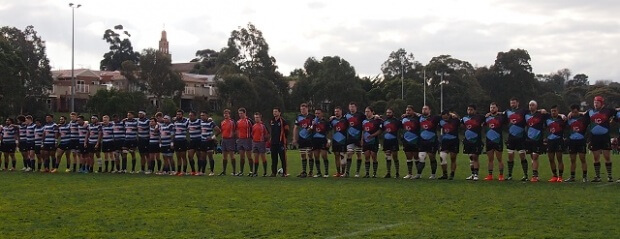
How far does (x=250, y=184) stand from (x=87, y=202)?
464cm

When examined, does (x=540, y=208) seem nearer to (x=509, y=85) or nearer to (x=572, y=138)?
(x=572, y=138)

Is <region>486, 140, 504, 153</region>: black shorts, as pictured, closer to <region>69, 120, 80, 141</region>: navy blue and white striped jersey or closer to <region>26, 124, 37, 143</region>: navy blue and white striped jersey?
<region>69, 120, 80, 141</region>: navy blue and white striped jersey

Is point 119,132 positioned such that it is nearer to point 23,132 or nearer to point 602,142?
point 23,132

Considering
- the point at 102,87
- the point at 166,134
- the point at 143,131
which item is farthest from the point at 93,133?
the point at 102,87

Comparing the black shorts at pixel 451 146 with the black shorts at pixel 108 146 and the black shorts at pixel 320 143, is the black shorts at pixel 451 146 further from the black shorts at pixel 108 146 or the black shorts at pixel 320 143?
the black shorts at pixel 108 146

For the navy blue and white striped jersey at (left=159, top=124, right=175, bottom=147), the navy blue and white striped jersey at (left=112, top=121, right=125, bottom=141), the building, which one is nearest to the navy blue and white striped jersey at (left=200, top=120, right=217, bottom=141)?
the navy blue and white striped jersey at (left=159, top=124, right=175, bottom=147)

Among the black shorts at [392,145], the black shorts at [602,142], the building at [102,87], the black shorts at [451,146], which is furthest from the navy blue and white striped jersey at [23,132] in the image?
the building at [102,87]

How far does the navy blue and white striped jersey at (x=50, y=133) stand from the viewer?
2545 centimetres

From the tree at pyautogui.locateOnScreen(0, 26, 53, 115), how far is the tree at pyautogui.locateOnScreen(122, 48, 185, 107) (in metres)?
9.17

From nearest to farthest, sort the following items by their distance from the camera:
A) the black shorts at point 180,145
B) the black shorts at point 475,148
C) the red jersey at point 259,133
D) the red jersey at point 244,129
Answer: the black shorts at point 475,148 → the red jersey at point 259,133 → the red jersey at point 244,129 → the black shorts at point 180,145

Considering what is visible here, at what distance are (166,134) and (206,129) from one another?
1.28 metres

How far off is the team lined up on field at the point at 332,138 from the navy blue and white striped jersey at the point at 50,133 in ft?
A: 0.10

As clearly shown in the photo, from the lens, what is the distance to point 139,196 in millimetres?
15391

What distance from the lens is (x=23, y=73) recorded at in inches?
2862
